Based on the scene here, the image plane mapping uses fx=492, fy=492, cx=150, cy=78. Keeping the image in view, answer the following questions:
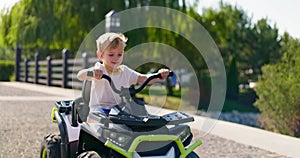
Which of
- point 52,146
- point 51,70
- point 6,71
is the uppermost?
point 6,71

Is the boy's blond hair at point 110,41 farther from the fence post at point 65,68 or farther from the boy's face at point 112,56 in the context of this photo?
the fence post at point 65,68

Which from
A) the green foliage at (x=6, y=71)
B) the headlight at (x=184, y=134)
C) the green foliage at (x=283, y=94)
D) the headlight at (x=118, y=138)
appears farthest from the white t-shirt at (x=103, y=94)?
the green foliage at (x=6, y=71)

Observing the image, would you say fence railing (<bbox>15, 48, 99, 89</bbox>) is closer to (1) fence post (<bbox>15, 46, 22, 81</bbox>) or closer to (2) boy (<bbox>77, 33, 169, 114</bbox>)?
(1) fence post (<bbox>15, 46, 22, 81</bbox>)

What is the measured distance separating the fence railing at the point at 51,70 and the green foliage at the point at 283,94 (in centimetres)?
456

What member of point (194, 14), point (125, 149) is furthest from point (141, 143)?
point (194, 14)

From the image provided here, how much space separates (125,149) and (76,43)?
1801 centimetres

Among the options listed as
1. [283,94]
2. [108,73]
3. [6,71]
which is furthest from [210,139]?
[6,71]

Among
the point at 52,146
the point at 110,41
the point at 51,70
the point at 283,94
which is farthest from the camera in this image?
the point at 51,70

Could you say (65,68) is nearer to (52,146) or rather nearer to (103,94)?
(52,146)

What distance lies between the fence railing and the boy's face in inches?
397

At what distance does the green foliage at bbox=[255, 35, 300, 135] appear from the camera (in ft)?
32.8

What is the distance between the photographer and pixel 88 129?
2883 millimetres

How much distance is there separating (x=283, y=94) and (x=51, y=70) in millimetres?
9853

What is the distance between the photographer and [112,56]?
3027mm
